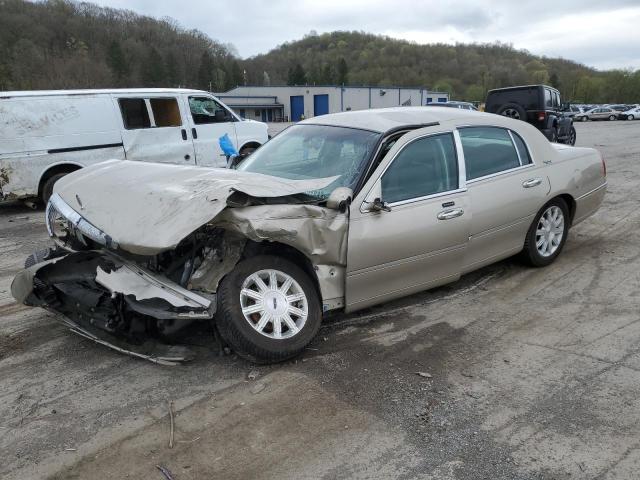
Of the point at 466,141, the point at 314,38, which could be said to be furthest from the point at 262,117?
the point at 314,38

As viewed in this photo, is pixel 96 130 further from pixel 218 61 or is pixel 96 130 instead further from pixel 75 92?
pixel 218 61

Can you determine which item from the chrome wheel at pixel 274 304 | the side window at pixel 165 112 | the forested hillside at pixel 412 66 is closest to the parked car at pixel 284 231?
the chrome wheel at pixel 274 304

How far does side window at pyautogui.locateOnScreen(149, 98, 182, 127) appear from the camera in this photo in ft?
31.6

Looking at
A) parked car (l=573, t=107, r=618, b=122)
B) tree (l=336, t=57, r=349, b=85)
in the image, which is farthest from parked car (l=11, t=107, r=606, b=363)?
tree (l=336, t=57, r=349, b=85)

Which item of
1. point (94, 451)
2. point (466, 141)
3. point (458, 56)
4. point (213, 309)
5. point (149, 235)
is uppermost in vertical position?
point (458, 56)

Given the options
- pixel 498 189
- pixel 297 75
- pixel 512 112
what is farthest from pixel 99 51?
pixel 498 189

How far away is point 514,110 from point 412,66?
118005 mm

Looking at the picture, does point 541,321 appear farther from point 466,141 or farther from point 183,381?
point 183,381

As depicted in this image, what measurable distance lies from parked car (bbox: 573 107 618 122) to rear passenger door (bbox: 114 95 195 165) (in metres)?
48.3

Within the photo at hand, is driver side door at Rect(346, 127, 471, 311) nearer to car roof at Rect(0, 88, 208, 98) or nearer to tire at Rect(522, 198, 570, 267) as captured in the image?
tire at Rect(522, 198, 570, 267)

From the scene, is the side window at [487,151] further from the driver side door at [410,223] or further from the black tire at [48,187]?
the black tire at [48,187]

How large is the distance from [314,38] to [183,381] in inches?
5915

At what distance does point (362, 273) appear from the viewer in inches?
142

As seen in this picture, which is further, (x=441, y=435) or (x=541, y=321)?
(x=541, y=321)
